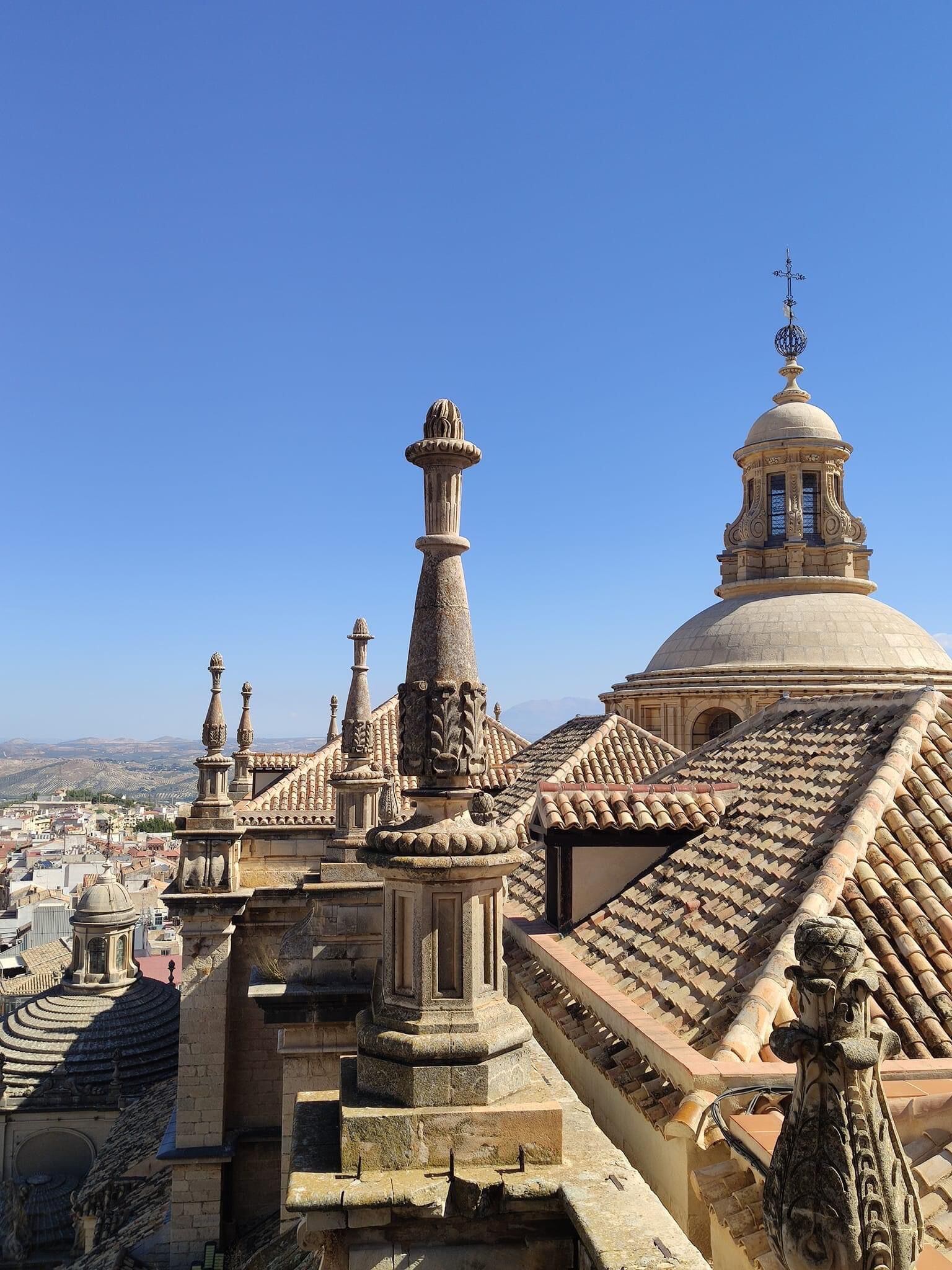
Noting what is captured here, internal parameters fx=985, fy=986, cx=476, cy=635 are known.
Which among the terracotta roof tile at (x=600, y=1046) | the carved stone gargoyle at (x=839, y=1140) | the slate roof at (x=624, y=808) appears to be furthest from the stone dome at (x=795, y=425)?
the carved stone gargoyle at (x=839, y=1140)

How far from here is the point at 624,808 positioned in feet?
35.3

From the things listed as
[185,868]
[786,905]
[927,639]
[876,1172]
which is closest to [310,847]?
[185,868]

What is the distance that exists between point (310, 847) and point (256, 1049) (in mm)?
5309

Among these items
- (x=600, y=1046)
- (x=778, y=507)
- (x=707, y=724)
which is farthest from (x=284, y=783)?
(x=600, y=1046)

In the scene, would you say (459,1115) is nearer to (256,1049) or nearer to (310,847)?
(256,1049)

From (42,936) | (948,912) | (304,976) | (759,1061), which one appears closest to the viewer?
(759,1061)

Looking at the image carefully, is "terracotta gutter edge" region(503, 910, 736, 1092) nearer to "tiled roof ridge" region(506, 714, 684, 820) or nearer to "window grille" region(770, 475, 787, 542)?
"tiled roof ridge" region(506, 714, 684, 820)

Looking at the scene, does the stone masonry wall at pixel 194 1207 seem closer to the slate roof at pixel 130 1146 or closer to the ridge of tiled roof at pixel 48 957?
the slate roof at pixel 130 1146

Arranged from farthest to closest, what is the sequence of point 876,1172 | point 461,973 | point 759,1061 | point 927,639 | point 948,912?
point 927,639 < point 948,912 < point 759,1061 < point 461,973 < point 876,1172

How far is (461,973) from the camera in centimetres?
447

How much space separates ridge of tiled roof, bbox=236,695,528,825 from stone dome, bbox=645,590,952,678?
18.8 feet

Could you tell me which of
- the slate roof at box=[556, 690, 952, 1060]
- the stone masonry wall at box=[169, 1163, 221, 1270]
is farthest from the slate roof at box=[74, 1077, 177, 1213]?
the slate roof at box=[556, 690, 952, 1060]

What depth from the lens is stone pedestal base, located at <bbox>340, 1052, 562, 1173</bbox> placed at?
13.6 feet

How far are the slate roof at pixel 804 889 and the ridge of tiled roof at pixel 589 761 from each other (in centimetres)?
478
